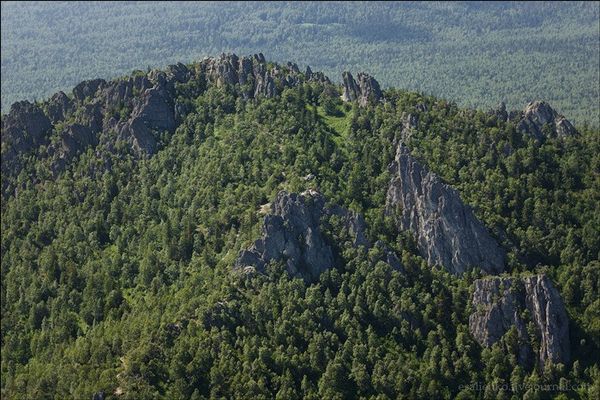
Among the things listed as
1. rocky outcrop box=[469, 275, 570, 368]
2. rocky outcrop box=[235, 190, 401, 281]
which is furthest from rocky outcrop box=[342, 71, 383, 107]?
rocky outcrop box=[469, 275, 570, 368]

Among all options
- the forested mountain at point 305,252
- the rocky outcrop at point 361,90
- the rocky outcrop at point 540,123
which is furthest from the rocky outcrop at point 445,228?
the rocky outcrop at point 361,90

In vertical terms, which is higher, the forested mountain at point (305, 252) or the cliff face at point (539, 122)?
the cliff face at point (539, 122)

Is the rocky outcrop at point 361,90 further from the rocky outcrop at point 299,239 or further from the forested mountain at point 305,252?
the rocky outcrop at point 299,239

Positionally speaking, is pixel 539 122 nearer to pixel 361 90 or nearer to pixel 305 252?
pixel 361 90

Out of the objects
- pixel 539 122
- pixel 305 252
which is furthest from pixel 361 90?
pixel 305 252

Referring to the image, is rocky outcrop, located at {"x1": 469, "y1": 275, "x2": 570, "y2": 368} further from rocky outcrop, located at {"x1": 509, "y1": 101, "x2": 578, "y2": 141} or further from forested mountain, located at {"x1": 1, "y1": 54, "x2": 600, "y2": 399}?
rocky outcrop, located at {"x1": 509, "y1": 101, "x2": 578, "y2": 141}
